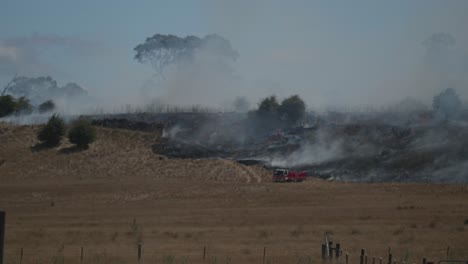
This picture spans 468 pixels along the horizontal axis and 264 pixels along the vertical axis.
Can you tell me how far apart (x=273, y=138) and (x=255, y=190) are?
3289 cm

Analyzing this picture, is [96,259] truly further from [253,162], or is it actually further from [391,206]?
[253,162]

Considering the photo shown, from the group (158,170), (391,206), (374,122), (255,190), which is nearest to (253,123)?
(374,122)

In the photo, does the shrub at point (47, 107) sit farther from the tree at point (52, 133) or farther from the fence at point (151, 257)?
the fence at point (151, 257)

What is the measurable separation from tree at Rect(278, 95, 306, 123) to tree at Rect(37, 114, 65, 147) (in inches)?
1341

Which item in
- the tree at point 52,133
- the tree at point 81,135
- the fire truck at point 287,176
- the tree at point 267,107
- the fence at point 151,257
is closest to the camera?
the fence at point 151,257

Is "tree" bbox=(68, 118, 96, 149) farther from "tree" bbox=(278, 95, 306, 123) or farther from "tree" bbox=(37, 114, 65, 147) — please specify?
"tree" bbox=(278, 95, 306, 123)

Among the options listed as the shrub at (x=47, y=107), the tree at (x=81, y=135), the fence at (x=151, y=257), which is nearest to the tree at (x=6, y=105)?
the tree at (x=81, y=135)

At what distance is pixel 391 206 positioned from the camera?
53.1 metres

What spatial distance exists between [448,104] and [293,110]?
22.6 metres

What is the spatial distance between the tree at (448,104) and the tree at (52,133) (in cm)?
5012

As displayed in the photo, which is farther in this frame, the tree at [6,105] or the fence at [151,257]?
the tree at [6,105]

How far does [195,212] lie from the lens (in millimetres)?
53000

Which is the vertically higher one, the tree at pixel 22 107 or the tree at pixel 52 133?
the tree at pixel 22 107

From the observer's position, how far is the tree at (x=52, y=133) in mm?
93438
